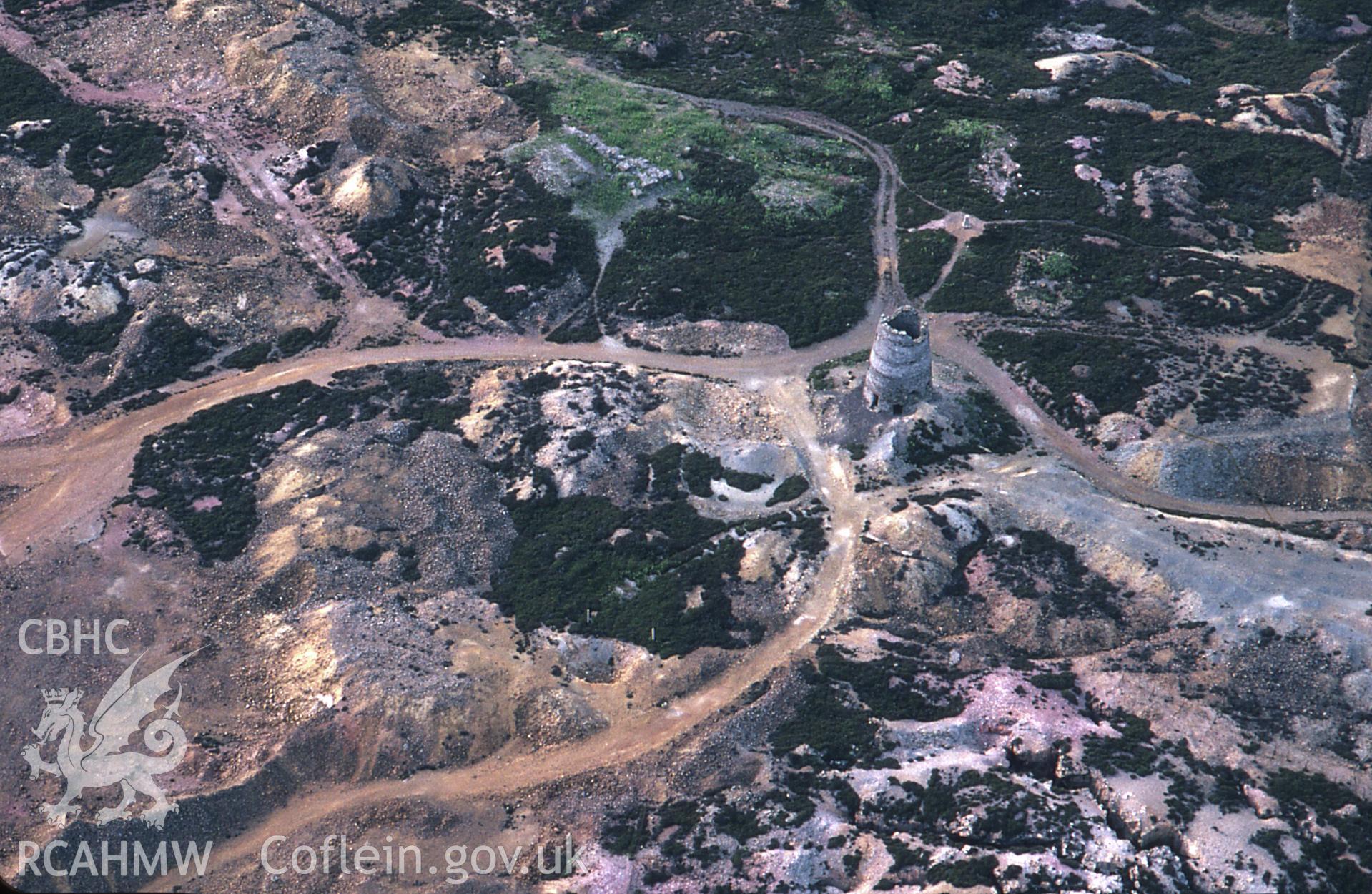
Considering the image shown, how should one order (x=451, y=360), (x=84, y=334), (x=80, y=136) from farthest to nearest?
(x=80, y=136) < (x=451, y=360) < (x=84, y=334)

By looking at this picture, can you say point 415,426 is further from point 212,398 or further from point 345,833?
point 345,833

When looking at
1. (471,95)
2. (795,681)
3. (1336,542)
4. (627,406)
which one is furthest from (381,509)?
(1336,542)

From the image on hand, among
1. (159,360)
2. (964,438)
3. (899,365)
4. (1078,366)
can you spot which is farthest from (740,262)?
(159,360)

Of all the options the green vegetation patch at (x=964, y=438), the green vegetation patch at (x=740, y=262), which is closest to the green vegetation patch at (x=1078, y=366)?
the green vegetation patch at (x=964, y=438)

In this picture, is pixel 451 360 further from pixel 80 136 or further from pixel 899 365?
pixel 80 136

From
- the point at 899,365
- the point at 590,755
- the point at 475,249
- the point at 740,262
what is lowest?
the point at 590,755

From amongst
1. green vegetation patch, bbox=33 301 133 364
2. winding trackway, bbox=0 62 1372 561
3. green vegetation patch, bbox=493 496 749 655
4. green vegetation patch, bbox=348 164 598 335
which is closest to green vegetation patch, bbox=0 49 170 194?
winding trackway, bbox=0 62 1372 561

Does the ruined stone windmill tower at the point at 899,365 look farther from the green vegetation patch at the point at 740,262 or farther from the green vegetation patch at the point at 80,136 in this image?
the green vegetation patch at the point at 80,136
